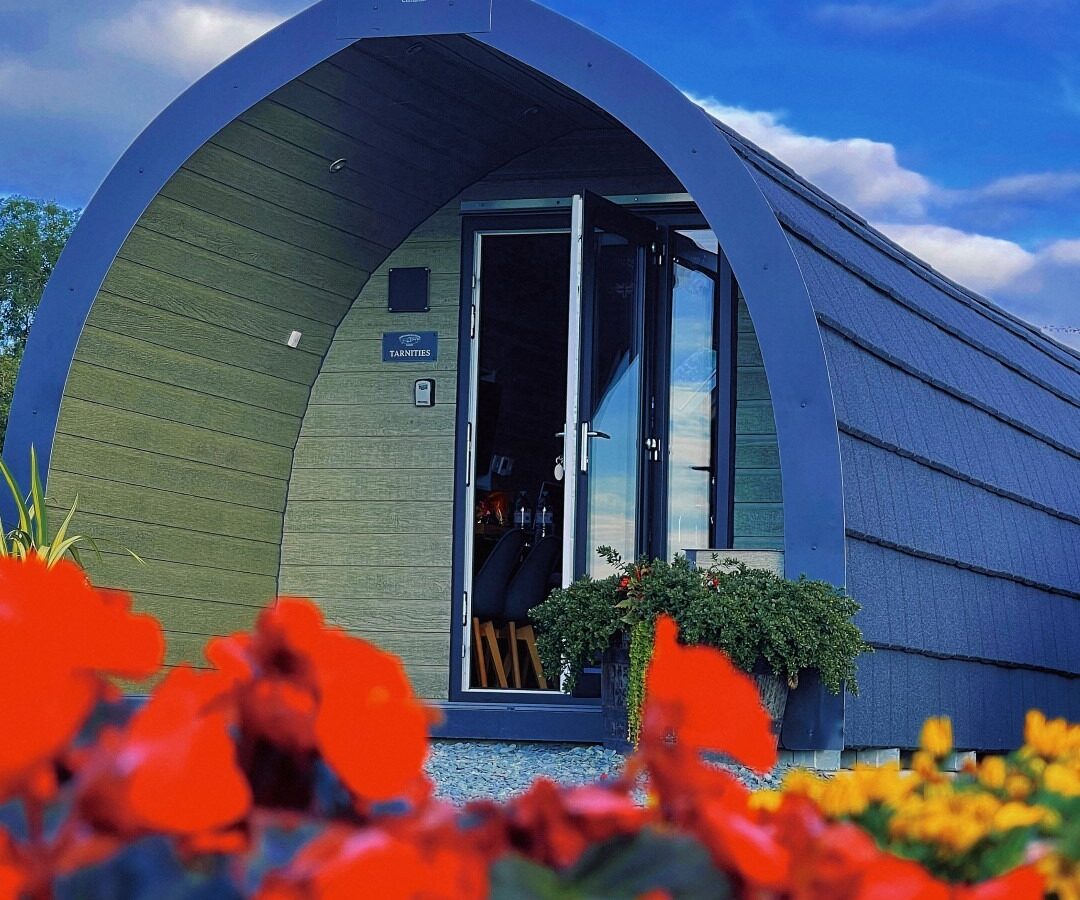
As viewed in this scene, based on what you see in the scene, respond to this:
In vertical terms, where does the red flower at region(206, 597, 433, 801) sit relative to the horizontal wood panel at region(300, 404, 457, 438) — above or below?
below

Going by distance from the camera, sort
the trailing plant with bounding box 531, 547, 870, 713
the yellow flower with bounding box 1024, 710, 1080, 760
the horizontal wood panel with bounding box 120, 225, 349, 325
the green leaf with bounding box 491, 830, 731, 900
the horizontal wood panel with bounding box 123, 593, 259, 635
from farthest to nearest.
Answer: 1. the horizontal wood panel with bounding box 123, 593, 259, 635
2. the horizontal wood panel with bounding box 120, 225, 349, 325
3. the trailing plant with bounding box 531, 547, 870, 713
4. the yellow flower with bounding box 1024, 710, 1080, 760
5. the green leaf with bounding box 491, 830, 731, 900

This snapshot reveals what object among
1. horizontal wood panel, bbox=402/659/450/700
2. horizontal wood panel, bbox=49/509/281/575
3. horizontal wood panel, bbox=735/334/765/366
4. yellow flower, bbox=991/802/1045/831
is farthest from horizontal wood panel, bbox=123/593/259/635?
yellow flower, bbox=991/802/1045/831

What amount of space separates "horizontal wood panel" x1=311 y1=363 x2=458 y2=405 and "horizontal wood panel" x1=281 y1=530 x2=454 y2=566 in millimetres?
632

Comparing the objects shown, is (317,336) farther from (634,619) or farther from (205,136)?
(634,619)

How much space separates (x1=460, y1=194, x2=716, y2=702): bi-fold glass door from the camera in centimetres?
662

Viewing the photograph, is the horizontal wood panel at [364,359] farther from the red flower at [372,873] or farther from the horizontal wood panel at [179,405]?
the red flower at [372,873]

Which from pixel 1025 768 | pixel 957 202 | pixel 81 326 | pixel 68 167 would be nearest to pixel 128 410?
pixel 81 326

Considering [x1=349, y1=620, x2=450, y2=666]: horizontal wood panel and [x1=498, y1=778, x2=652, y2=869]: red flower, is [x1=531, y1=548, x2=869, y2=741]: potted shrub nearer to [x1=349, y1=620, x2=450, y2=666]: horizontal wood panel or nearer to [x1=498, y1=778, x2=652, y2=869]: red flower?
[x1=349, y1=620, x2=450, y2=666]: horizontal wood panel

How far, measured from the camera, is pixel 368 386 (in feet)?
24.0

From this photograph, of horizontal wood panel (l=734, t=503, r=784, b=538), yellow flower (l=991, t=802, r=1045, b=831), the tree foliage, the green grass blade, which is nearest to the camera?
yellow flower (l=991, t=802, r=1045, b=831)

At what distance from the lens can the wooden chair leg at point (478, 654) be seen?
718 cm

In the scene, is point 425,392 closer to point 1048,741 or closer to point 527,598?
point 527,598

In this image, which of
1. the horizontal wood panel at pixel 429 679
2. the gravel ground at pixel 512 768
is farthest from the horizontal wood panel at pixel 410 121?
the gravel ground at pixel 512 768

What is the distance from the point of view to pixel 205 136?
595cm
